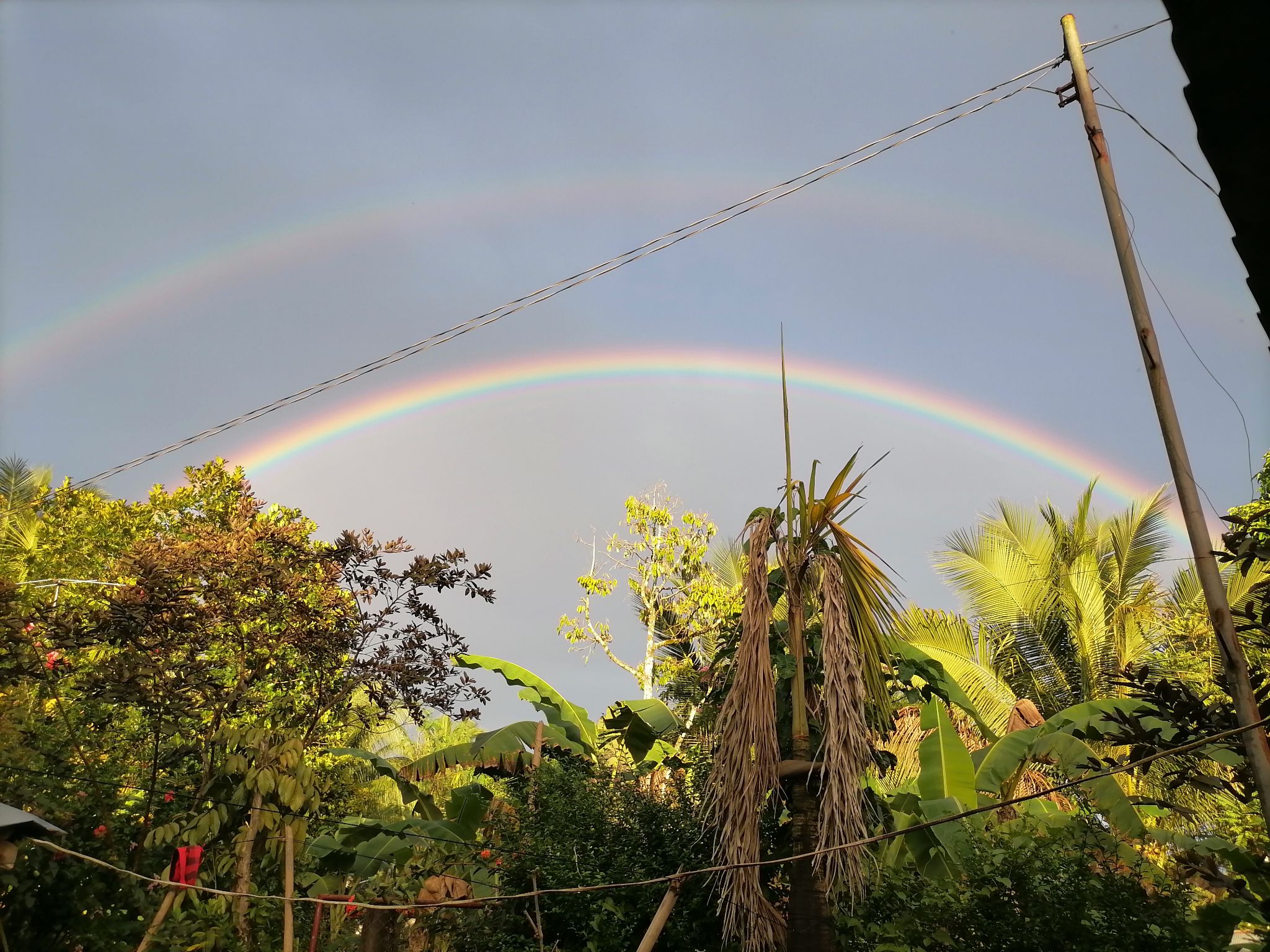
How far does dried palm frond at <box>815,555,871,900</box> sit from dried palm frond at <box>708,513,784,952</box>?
385 mm

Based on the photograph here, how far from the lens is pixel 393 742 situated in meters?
33.4

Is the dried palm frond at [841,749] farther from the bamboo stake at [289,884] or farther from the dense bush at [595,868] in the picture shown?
the bamboo stake at [289,884]

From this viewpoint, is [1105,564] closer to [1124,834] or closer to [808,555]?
[1124,834]

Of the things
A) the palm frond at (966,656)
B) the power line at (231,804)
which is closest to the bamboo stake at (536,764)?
the power line at (231,804)

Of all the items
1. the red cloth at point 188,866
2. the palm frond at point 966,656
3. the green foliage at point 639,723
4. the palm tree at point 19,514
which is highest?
the palm tree at point 19,514

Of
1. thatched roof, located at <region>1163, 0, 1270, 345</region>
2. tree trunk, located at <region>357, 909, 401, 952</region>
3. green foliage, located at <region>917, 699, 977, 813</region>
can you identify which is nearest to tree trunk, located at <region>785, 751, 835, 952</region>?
green foliage, located at <region>917, 699, 977, 813</region>

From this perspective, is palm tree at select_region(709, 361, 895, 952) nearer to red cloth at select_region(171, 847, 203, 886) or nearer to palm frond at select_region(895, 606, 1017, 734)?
red cloth at select_region(171, 847, 203, 886)

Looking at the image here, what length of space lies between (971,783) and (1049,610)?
32.7 feet

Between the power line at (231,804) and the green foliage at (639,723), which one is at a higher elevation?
the green foliage at (639,723)

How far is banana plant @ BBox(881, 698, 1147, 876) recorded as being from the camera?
6.97 m

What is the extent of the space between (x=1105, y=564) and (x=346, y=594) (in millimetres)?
14078

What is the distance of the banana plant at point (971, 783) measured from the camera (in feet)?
22.9

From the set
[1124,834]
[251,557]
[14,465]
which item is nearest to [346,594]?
[251,557]

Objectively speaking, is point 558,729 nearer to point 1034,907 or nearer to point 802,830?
point 802,830
